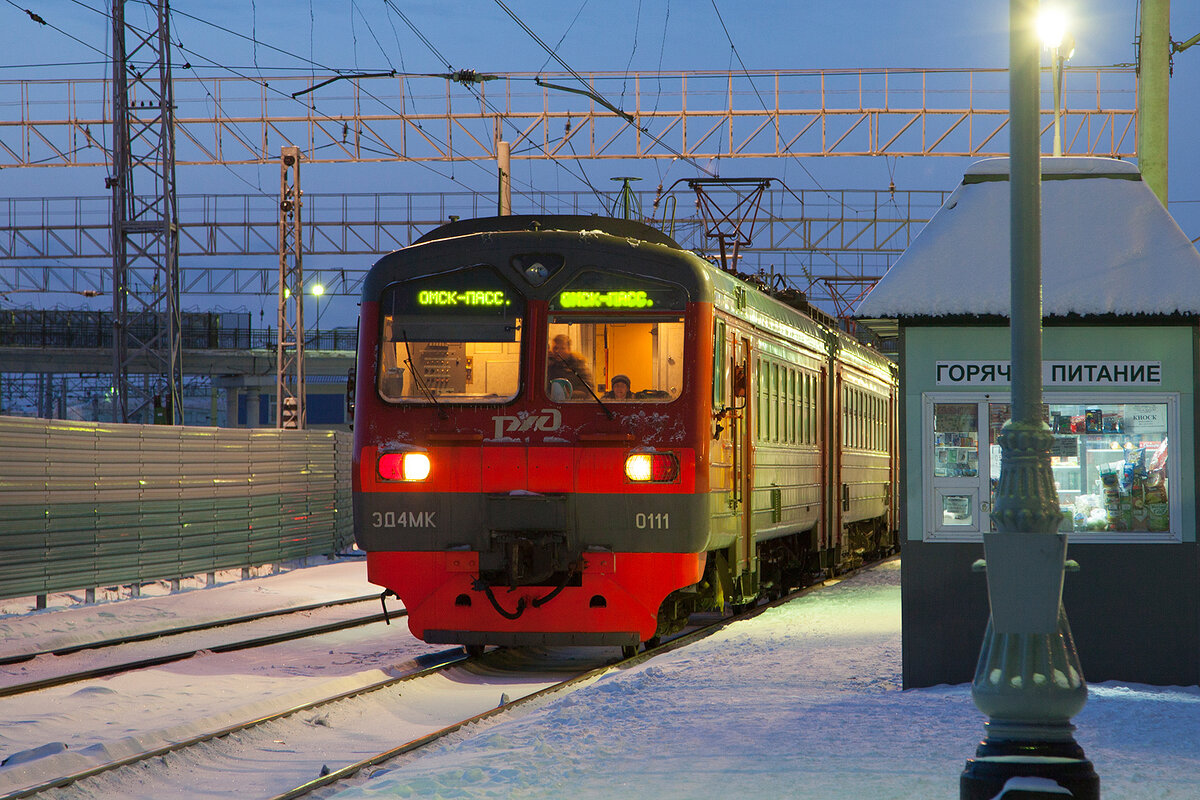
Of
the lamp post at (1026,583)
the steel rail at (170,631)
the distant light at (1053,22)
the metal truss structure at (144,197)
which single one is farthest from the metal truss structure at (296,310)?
the lamp post at (1026,583)

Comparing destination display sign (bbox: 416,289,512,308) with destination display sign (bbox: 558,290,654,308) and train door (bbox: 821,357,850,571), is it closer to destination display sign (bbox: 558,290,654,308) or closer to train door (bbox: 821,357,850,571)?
destination display sign (bbox: 558,290,654,308)

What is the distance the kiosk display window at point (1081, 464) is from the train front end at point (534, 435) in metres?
2.20

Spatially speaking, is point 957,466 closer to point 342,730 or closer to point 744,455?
point 744,455

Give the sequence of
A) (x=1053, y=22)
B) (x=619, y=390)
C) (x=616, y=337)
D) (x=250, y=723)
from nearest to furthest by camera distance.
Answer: (x=250, y=723) < (x=619, y=390) < (x=616, y=337) < (x=1053, y=22)

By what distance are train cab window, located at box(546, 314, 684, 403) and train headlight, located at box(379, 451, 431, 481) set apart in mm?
1093

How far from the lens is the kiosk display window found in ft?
30.2

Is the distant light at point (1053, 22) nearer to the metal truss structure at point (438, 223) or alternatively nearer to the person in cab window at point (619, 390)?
the person in cab window at point (619, 390)

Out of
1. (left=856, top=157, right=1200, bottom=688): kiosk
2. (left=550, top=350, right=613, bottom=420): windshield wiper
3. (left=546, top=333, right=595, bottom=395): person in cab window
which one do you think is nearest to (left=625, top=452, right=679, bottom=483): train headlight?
(left=550, top=350, right=613, bottom=420): windshield wiper

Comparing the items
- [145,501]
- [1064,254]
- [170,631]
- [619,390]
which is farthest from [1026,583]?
[145,501]

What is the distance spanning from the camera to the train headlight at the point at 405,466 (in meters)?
11.2

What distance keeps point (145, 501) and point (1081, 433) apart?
1268 centimetres

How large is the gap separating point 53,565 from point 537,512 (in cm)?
783

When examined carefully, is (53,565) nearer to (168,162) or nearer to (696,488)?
(696,488)

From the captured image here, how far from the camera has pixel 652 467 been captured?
11023 mm
